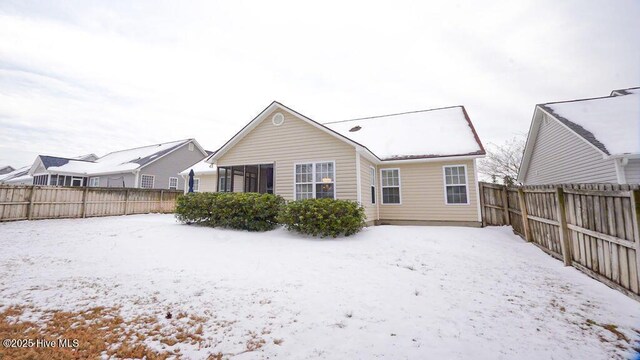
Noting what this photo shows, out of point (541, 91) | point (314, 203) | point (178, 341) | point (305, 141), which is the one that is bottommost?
point (178, 341)

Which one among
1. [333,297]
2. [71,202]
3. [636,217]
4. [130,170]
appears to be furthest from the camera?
[130,170]

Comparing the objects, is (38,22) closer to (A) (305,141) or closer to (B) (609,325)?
(A) (305,141)

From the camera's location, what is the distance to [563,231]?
576 centimetres

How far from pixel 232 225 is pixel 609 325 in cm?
988

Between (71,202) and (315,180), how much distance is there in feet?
44.3

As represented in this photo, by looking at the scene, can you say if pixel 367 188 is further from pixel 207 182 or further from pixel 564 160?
pixel 207 182

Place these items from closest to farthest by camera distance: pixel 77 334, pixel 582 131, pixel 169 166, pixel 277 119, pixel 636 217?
pixel 77 334 < pixel 636 217 < pixel 582 131 < pixel 277 119 < pixel 169 166

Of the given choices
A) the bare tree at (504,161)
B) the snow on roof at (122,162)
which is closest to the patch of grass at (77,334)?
the snow on roof at (122,162)

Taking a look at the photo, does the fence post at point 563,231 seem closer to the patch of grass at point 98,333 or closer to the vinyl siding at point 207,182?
the patch of grass at point 98,333

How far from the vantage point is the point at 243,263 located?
5895mm

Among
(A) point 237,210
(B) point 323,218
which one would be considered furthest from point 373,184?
Result: (A) point 237,210

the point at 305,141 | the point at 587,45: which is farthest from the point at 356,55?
the point at 587,45

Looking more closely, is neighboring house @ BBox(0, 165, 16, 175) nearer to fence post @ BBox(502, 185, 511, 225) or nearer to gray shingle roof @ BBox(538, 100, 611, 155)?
fence post @ BBox(502, 185, 511, 225)

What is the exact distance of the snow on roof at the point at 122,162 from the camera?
83.0ft
